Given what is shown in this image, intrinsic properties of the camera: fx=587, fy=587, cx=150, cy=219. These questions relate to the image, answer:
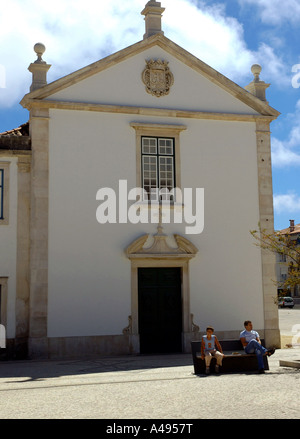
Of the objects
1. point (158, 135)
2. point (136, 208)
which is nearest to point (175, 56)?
point (158, 135)

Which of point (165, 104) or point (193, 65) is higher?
point (193, 65)

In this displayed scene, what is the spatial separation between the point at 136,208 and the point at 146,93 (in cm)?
350

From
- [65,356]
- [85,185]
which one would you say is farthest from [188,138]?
[65,356]

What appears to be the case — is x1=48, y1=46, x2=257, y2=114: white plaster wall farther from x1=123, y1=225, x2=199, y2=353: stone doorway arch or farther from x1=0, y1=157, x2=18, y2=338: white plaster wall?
x1=123, y1=225, x2=199, y2=353: stone doorway arch

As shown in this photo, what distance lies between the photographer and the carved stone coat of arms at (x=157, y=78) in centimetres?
1745

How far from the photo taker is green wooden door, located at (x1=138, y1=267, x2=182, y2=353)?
16594 mm

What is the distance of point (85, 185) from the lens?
16359 mm

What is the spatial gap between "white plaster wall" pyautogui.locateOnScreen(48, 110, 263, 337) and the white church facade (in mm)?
31

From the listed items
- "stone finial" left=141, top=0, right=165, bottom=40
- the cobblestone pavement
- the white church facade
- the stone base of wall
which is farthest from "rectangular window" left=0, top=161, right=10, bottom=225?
"stone finial" left=141, top=0, right=165, bottom=40

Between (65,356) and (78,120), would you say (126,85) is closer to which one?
(78,120)

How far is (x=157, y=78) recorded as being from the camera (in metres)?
17.6

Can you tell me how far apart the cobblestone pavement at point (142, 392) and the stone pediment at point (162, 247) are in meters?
3.66

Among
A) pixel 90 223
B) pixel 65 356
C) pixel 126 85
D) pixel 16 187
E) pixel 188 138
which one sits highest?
pixel 126 85
